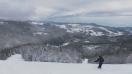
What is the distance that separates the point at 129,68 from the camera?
1902 centimetres

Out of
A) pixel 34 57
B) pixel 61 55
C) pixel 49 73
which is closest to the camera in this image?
pixel 49 73

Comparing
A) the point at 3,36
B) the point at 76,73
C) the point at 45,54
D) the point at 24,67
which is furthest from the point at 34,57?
the point at 3,36

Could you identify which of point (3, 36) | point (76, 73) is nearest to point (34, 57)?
point (76, 73)

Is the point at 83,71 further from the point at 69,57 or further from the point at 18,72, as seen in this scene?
the point at 69,57

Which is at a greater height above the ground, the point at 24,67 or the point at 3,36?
the point at 24,67

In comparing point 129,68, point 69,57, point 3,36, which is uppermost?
point 129,68

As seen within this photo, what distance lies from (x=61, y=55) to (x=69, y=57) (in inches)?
54.5

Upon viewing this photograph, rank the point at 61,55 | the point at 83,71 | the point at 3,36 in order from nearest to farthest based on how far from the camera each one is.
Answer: the point at 83,71, the point at 61,55, the point at 3,36

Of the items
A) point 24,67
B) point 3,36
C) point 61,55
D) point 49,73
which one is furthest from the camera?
point 3,36

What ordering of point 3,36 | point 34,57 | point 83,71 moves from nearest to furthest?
point 83,71 < point 34,57 < point 3,36

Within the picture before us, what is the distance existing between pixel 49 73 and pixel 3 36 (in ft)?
483

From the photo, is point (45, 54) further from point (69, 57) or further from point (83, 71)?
point (83, 71)

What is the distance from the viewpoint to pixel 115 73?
1664 cm

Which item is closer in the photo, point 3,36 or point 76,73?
point 76,73
